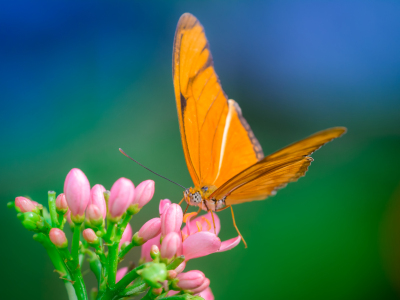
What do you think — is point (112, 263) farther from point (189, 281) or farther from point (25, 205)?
point (25, 205)

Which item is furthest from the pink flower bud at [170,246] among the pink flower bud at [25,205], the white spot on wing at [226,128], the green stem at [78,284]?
the white spot on wing at [226,128]

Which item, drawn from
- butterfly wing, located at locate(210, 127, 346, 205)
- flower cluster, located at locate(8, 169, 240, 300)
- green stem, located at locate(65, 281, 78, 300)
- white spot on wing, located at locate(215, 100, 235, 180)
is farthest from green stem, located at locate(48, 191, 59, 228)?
white spot on wing, located at locate(215, 100, 235, 180)

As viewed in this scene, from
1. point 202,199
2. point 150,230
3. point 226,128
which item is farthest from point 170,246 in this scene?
point 226,128

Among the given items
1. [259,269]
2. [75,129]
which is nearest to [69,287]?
[259,269]

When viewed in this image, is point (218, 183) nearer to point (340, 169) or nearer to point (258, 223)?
point (258, 223)

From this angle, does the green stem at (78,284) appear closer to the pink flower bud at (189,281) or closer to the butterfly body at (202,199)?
the pink flower bud at (189,281)

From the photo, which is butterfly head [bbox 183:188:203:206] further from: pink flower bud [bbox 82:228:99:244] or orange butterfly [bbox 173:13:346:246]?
pink flower bud [bbox 82:228:99:244]
